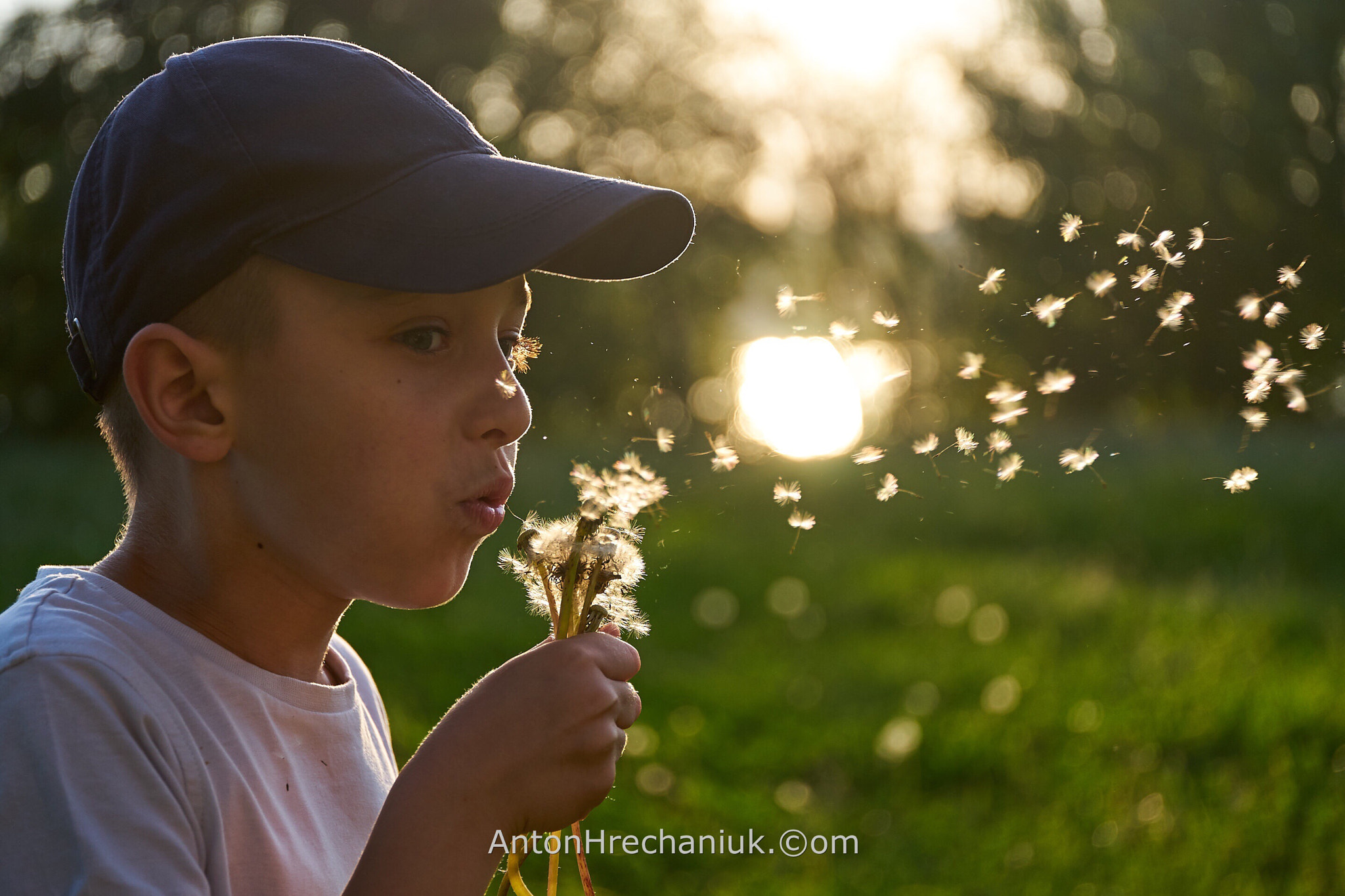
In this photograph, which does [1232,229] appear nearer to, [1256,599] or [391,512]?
[1256,599]

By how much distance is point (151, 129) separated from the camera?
56.9 inches

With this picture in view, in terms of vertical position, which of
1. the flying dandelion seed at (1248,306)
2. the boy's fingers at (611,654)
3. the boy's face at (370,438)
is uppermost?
the flying dandelion seed at (1248,306)

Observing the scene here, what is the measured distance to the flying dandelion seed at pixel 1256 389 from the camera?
1.56m

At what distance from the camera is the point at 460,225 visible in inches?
57.2

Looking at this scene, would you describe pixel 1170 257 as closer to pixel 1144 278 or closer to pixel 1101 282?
pixel 1144 278

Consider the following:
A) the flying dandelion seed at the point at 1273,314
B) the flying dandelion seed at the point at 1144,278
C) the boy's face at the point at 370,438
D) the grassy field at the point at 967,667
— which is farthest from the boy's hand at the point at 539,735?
the grassy field at the point at 967,667

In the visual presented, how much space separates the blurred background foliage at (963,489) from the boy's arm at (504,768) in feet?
1.63

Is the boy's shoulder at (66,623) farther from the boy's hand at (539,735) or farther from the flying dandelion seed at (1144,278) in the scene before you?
the flying dandelion seed at (1144,278)

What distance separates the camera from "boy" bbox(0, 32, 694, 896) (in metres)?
1.34

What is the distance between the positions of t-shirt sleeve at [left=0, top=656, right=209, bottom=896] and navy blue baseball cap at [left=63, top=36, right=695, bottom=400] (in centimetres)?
49

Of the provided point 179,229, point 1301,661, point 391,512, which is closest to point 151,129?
point 179,229

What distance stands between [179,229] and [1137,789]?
11.9 feet

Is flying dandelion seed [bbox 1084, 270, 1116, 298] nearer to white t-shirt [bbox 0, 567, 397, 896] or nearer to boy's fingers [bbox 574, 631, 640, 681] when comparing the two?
boy's fingers [bbox 574, 631, 640, 681]

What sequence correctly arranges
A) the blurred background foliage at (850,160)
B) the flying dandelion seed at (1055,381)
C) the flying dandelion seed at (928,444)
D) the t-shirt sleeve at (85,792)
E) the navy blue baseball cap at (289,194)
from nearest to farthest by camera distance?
1. the t-shirt sleeve at (85,792)
2. the navy blue baseball cap at (289,194)
3. the flying dandelion seed at (928,444)
4. the flying dandelion seed at (1055,381)
5. the blurred background foliage at (850,160)
